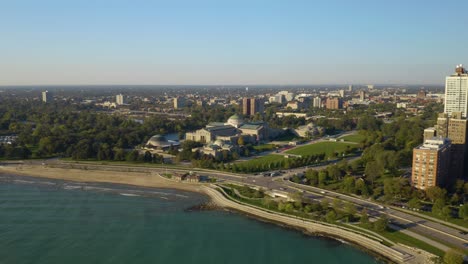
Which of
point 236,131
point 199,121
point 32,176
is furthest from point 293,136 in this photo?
point 32,176

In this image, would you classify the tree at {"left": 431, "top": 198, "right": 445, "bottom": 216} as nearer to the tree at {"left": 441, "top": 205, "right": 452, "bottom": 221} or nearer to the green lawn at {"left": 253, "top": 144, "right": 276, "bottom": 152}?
the tree at {"left": 441, "top": 205, "right": 452, "bottom": 221}

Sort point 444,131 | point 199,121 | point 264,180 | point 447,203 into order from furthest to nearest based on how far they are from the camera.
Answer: point 199,121
point 444,131
point 264,180
point 447,203

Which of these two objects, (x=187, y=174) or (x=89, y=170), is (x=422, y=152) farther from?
(x=89, y=170)

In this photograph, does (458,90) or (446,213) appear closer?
(446,213)

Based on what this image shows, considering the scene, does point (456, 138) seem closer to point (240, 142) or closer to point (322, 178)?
point (322, 178)

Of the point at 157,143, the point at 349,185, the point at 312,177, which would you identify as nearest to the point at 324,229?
the point at 349,185

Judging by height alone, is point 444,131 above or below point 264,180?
above
